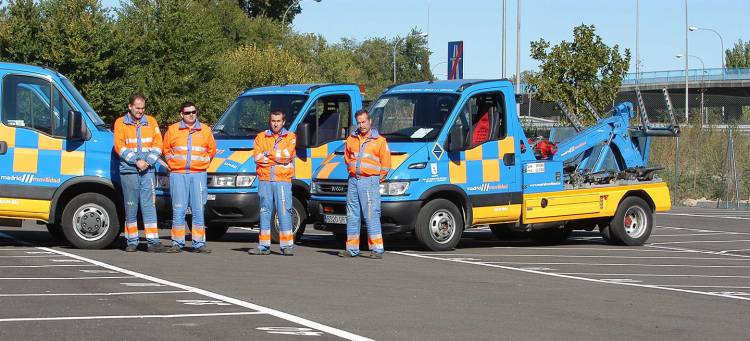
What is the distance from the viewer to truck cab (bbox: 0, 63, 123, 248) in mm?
15680

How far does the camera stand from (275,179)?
623 inches

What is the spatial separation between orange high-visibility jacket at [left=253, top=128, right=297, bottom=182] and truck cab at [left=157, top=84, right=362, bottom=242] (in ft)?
4.16

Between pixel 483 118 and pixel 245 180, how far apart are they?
337 centimetres

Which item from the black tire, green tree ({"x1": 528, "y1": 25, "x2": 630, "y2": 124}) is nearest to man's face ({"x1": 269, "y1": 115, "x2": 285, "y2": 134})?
the black tire

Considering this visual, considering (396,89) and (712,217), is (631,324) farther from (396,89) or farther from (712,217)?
(712,217)

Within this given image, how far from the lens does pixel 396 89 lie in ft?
60.1

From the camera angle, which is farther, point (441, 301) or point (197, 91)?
point (197, 91)

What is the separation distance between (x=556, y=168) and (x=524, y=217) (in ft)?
3.04

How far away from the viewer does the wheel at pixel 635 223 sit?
19547 millimetres

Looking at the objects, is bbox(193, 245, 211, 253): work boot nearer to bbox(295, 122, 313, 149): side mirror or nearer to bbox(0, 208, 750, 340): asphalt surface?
bbox(0, 208, 750, 340): asphalt surface

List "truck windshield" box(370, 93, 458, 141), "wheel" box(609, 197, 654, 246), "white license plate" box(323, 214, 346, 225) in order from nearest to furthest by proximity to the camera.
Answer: "white license plate" box(323, 214, 346, 225) → "truck windshield" box(370, 93, 458, 141) → "wheel" box(609, 197, 654, 246)

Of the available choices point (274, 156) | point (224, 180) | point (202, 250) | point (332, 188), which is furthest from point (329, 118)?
point (202, 250)

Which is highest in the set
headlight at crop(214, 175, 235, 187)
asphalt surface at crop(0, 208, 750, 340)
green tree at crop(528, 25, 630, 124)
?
green tree at crop(528, 25, 630, 124)

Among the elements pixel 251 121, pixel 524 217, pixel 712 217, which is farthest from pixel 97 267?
pixel 712 217
